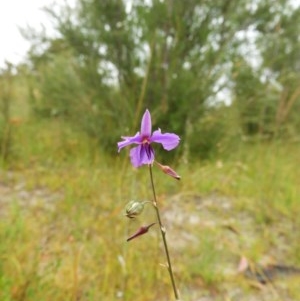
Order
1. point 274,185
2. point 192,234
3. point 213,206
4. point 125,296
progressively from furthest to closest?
point 274,185 → point 213,206 → point 192,234 → point 125,296

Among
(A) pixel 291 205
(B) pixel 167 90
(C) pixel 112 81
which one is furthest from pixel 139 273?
(C) pixel 112 81

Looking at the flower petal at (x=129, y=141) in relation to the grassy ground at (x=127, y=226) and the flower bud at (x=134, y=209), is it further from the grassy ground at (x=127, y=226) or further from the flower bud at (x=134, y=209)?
the grassy ground at (x=127, y=226)

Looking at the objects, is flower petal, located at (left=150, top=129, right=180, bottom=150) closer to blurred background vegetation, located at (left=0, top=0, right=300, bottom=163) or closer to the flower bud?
the flower bud

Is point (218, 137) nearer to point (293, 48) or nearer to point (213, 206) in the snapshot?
point (213, 206)

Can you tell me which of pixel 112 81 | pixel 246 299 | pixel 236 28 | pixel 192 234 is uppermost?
pixel 236 28

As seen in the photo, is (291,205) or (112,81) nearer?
(291,205)

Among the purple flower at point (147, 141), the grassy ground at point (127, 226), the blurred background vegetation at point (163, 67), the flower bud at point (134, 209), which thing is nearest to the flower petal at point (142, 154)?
the purple flower at point (147, 141)

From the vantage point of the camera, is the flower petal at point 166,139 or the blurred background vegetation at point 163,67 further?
the blurred background vegetation at point 163,67
